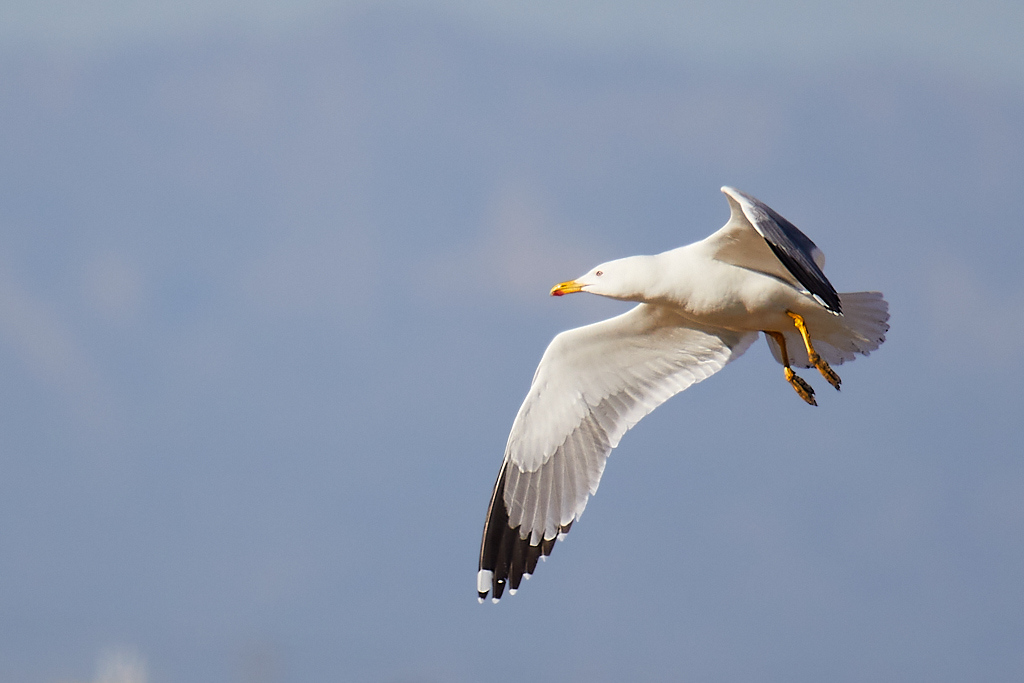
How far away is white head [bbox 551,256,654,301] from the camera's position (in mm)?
5258

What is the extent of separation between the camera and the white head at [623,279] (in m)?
5.26

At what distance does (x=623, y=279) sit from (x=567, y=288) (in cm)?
31

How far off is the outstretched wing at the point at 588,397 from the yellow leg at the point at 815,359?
544mm

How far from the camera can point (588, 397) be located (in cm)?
595

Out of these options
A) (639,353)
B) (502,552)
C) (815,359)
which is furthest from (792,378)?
(502,552)

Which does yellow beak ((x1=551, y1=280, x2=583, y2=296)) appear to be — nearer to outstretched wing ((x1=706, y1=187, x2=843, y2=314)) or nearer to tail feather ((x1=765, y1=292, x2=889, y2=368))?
outstretched wing ((x1=706, y1=187, x2=843, y2=314))

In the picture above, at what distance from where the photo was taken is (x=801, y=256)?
4.46m

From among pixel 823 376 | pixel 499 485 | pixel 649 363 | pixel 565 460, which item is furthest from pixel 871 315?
pixel 499 485

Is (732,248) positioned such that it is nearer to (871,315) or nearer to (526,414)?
(871,315)

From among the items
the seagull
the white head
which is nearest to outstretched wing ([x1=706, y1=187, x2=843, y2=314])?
the seagull

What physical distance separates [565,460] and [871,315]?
1.65 meters

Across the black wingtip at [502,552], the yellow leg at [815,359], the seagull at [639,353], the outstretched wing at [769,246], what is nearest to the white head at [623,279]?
the seagull at [639,353]

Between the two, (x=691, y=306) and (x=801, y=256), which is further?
(x=691, y=306)

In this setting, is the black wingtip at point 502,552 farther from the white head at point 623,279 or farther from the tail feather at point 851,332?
the tail feather at point 851,332
